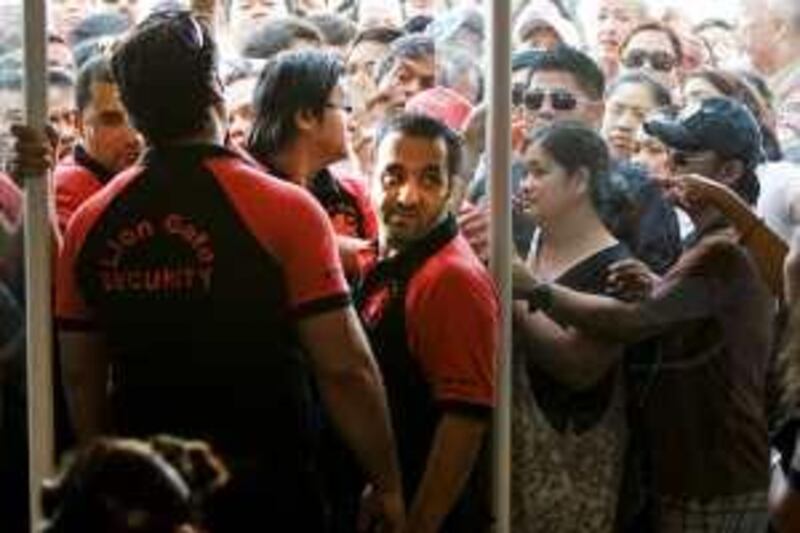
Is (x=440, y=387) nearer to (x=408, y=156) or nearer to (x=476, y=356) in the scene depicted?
(x=476, y=356)

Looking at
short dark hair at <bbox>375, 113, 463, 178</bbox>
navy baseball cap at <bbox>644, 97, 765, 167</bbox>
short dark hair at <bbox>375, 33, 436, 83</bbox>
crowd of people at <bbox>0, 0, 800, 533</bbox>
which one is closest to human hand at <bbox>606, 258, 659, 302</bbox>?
crowd of people at <bbox>0, 0, 800, 533</bbox>

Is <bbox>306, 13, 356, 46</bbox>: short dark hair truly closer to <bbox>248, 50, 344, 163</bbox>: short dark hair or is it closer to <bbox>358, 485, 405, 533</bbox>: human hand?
<bbox>248, 50, 344, 163</bbox>: short dark hair

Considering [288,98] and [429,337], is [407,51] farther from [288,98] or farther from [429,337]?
[429,337]

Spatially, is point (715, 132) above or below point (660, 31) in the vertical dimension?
below

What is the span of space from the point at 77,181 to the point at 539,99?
797mm

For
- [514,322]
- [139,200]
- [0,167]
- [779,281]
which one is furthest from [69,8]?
[779,281]

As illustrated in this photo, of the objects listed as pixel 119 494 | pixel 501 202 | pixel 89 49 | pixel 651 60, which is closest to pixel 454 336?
pixel 501 202

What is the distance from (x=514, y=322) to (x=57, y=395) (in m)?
0.76

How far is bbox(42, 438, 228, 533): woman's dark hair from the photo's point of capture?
150 cm

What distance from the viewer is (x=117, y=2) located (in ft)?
8.94

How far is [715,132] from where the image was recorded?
2648 mm

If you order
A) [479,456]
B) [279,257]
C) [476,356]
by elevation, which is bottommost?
[479,456]

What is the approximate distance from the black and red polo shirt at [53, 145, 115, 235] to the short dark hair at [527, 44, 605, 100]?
0.76 m

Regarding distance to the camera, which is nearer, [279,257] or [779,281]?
[279,257]
